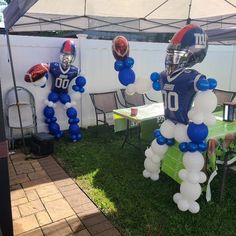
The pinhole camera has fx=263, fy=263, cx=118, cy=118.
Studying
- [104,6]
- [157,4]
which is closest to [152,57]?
[157,4]

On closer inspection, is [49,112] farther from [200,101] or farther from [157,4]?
[200,101]

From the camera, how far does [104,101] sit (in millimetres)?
5633

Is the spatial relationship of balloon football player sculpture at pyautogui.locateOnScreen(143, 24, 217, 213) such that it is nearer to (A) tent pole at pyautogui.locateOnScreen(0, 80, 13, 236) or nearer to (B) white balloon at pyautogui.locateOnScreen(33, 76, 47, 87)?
(A) tent pole at pyautogui.locateOnScreen(0, 80, 13, 236)

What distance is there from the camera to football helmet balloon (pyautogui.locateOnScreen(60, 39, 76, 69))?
472cm

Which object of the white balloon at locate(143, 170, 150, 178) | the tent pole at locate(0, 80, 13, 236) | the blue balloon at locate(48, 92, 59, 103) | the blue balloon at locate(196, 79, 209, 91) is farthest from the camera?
the blue balloon at locate(48, 92, 59, 103)

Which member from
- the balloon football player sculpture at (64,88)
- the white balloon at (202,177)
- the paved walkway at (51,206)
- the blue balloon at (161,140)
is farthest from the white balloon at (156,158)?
the balloon football player sculpture at (64,88)

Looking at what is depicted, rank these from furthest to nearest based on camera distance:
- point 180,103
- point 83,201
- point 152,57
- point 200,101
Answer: point 152,57 < point 83,201 < point 180,103 < point 200,101

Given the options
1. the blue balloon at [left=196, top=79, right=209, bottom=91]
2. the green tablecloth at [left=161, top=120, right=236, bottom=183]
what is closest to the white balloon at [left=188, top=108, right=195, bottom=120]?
the blue balloon at [left=196, top=79, right=209, bottom=91]

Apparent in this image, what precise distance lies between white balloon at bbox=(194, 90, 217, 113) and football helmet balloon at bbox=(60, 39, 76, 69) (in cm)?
282

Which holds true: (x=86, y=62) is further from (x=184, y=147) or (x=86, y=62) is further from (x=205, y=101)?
(x=205, y=101)

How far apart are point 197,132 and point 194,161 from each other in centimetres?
34

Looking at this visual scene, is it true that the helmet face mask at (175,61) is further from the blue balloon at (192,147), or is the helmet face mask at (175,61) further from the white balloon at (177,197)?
the white balloon at (177,197)

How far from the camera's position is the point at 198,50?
277 cm

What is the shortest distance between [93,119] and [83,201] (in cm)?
298
